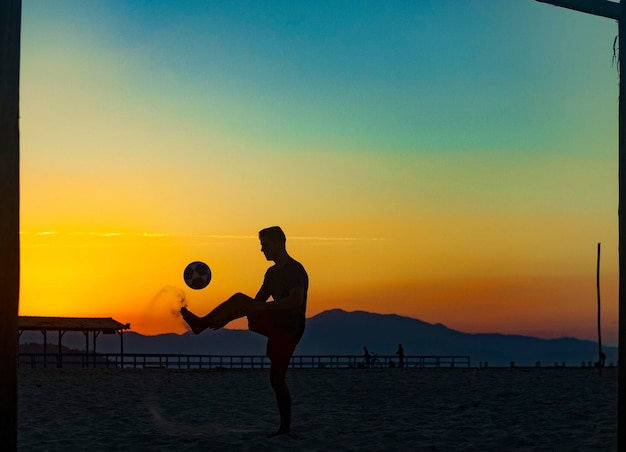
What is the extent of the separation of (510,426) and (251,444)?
3451mm

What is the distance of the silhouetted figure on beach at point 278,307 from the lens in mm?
8320

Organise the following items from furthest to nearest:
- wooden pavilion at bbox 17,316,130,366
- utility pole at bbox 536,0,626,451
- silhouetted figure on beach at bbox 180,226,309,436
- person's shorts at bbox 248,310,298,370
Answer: wooden pavilion at bbox 17,316,130,366, person's shorts at bbox 248,310,298,370, silhouetted figure on beach at bbox 180,226,309,436, utility pole at bbox 536,0,626,451

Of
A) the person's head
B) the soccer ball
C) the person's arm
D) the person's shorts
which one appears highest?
the person's head

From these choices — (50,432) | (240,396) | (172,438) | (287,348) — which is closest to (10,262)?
(287,348)

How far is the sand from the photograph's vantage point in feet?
28.7

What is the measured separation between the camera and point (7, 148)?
434 cm

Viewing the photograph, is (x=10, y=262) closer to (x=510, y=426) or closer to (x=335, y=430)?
(x=335, y=430)

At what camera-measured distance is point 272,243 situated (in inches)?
349

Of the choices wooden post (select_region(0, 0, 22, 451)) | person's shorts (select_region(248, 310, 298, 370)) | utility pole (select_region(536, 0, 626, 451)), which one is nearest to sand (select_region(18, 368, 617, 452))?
person's shorts (select_region(248, 310, 298, 370))

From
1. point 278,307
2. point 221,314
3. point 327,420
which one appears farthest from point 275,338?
point 327,420

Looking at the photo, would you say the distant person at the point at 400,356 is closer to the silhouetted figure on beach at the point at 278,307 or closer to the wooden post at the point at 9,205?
the silhouetted figure on beach at the point at 278,307

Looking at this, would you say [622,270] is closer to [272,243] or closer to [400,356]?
[272,243]

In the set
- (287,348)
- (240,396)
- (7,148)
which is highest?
(7,148)

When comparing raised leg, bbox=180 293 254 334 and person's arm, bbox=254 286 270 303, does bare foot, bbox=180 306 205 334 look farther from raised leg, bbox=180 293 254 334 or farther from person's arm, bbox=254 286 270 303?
person's arm, bbox=254 286 270 303
